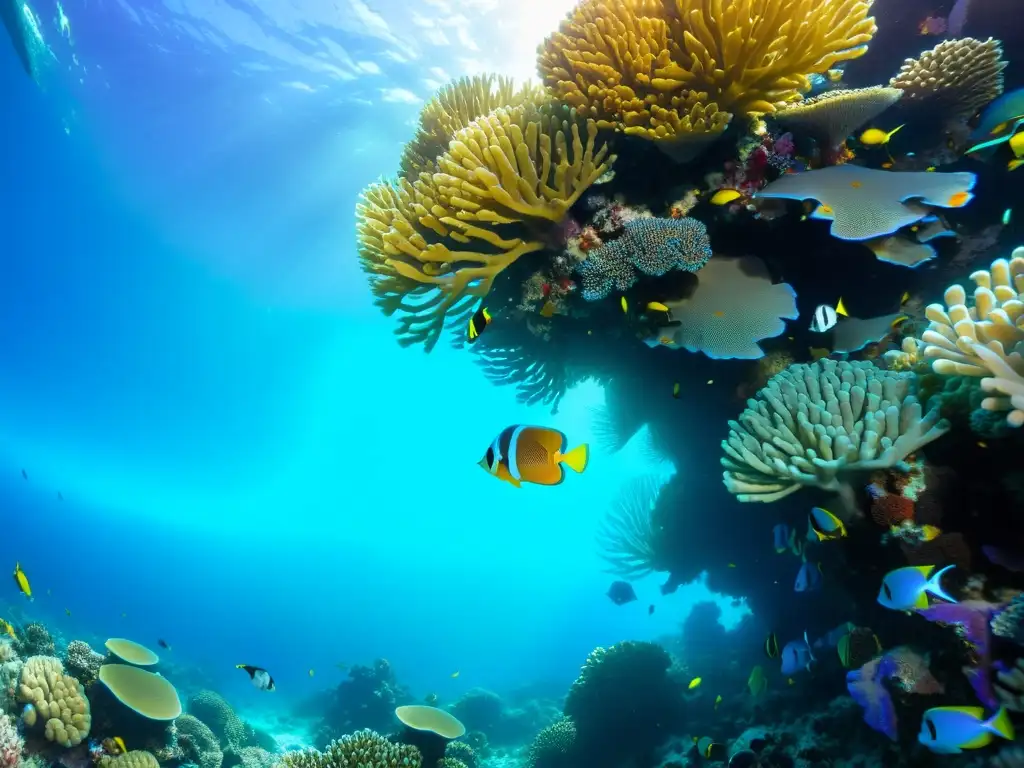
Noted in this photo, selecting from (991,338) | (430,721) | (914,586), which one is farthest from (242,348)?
(991,338)

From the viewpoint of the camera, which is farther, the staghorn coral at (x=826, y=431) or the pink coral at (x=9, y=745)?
the pink coral at (x=9, y=745)

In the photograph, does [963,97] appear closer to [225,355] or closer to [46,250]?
[46,250]

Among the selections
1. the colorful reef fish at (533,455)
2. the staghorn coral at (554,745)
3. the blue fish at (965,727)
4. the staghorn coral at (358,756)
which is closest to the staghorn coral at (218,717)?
the staghorn coral at (554,745)

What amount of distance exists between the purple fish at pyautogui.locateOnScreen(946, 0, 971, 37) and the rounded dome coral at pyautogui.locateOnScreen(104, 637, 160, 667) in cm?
1207

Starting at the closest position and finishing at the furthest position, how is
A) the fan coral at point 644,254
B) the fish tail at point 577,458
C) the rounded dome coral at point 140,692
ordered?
1. the fish tail at point 577,458
2. the fan coral at point 644,254
3. the rounded dome coral at point 140,692

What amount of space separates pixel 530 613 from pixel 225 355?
236 ft

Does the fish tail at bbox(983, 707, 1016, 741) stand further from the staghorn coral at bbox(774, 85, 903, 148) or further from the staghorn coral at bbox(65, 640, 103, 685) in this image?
the staghorn coral at bbox(65, 640, 103, 685)

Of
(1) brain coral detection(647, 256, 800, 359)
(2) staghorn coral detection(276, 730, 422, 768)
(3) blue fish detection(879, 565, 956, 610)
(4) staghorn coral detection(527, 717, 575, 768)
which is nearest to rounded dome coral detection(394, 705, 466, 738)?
(2) staghorn coral detection(276, 730, 422, 768)

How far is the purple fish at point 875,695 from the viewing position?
3.28m

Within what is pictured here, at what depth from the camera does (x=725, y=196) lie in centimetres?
395

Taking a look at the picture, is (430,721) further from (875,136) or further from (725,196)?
(875,136)

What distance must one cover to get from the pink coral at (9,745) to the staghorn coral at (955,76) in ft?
35.1

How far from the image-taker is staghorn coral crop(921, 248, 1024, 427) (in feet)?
8.36

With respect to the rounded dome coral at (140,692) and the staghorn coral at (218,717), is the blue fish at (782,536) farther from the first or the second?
the staghorn coral at (218,717)
